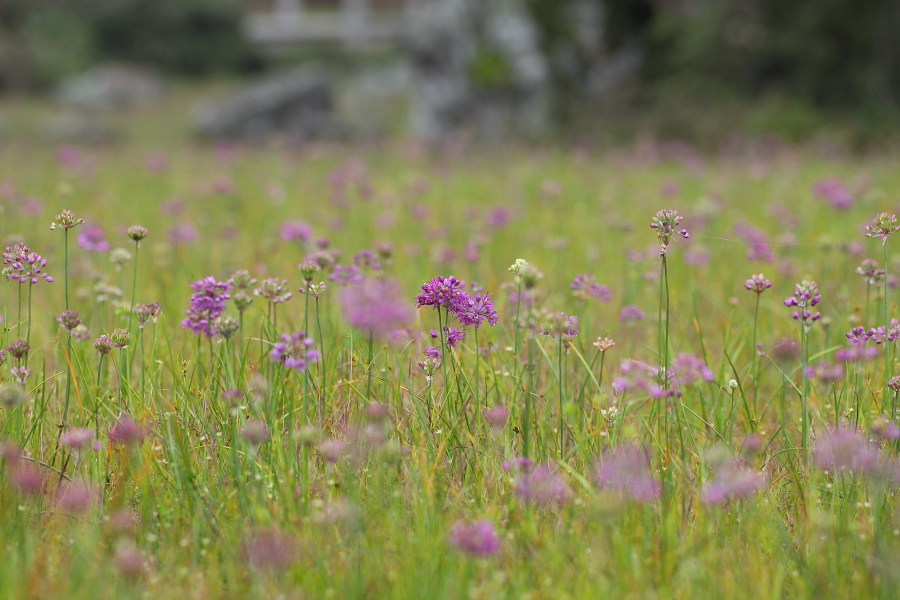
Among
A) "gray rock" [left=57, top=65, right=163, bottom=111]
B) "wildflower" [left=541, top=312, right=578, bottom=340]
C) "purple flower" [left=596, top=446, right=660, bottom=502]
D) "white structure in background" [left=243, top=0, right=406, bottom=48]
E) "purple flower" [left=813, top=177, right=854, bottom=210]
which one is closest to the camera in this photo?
"purple flower" [left=596, top=446, right=660, bottom=502]

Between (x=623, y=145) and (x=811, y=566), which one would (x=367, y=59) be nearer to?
(x=623, y=145)

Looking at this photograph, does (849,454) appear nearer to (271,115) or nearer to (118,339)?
(118,339)

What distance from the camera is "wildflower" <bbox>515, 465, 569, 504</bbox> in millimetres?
1589

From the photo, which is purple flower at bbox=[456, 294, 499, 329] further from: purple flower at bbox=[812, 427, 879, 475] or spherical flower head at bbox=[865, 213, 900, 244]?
spherical flower head at bbox=[865, 213, 900, 244]

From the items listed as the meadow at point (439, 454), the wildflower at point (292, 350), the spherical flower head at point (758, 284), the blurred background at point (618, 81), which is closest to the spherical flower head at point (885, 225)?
the meadow at point (439, 454)

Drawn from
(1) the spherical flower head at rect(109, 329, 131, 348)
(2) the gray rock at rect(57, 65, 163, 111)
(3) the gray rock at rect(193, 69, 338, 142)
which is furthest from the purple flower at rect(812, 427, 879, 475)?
(2) the gray rock at rect(57, 65, 163, 111)

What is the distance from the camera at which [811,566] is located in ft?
4.90

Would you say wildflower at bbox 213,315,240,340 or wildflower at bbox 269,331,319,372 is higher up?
wildflower at bbox 213,315,240,340

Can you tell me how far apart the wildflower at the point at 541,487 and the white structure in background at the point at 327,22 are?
3302 centimetres

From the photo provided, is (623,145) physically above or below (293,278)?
above

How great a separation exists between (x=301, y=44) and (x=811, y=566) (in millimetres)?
35175

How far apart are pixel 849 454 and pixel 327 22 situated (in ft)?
121

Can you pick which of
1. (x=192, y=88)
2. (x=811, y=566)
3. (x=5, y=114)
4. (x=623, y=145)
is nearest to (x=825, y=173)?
(x=623, y=145)

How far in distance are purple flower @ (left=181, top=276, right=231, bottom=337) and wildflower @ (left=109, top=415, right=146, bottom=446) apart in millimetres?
279
